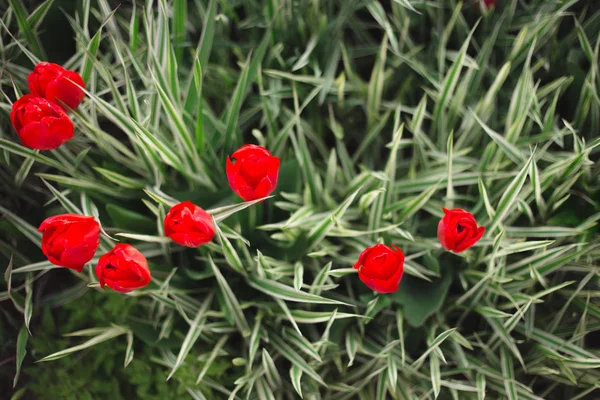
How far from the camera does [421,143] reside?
106 centimetres

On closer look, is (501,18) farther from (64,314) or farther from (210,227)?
(64,314)

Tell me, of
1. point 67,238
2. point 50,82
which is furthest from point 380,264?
point 50,82

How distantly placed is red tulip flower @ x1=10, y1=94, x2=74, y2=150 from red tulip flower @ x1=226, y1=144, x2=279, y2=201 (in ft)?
0.83

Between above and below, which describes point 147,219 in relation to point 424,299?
above

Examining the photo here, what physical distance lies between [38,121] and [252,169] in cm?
31

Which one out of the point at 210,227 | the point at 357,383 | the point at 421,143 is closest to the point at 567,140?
the point at 421,143

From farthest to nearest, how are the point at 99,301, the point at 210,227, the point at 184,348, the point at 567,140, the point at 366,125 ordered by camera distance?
the point at 366,125 → the point at 567,140 → the point at 99,301 → the point at 184,348 → the point at 210,227

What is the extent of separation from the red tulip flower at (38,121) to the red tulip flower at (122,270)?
197mm

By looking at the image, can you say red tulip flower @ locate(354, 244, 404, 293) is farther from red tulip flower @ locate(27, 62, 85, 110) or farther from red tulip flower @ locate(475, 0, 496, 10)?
red tulip flower @ locate(475, 0, 496, 10)

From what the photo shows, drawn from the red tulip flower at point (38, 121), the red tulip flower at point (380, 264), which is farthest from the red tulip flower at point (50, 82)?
the red tulip flower at point (380, 264)

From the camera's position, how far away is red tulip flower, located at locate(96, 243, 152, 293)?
2.35 ft

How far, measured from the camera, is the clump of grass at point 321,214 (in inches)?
36.0

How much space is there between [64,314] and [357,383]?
575 millimetres

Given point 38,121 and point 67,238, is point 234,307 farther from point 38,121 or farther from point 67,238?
point 38,121
